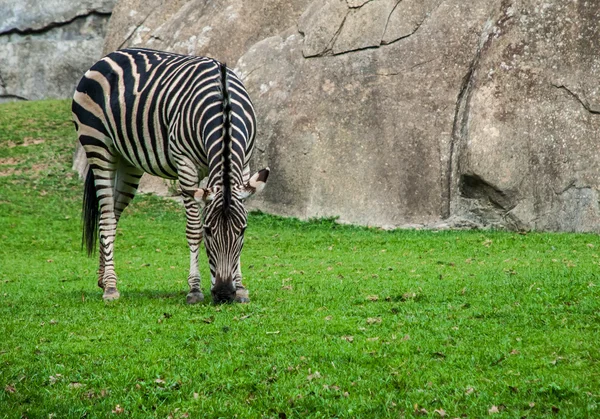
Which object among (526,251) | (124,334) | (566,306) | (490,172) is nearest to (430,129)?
(490,172)

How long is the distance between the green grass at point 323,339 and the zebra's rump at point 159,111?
1845 mm

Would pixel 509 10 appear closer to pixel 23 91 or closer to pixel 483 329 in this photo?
pixel 483 329

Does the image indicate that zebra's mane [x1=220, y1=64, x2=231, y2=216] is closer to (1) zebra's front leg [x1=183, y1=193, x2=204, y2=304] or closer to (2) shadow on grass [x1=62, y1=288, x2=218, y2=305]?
(1) zebra's front leg [x1=183, y1=193, x2=204, y2=304]

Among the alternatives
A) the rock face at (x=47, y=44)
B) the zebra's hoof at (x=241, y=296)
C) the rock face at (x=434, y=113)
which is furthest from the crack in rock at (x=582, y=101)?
the rock face at (x=47, y=44)

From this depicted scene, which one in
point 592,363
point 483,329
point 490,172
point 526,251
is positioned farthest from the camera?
point 490,172

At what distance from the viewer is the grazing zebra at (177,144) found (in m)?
9.94

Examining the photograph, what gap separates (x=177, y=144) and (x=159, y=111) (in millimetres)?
757

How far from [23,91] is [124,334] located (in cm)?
2891

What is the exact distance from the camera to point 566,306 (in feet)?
30.3

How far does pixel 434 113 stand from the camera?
19.1 metres

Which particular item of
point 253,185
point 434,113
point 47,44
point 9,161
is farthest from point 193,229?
point 47,44

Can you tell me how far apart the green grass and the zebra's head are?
0.43m

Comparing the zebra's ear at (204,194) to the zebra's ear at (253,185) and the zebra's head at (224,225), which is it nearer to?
the zebra's head at (224,225)

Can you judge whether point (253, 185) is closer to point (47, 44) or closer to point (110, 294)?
point (110, 294)
